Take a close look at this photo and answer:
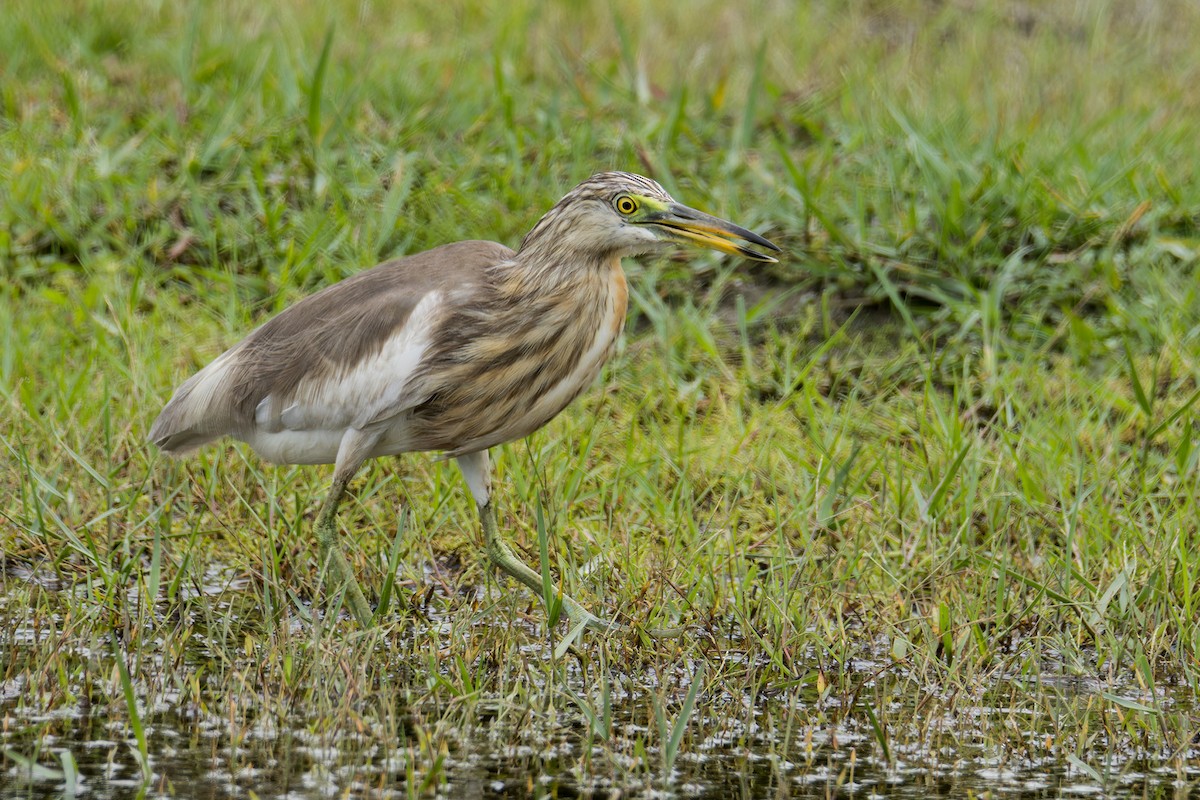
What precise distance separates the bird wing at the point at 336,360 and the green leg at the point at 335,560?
0.20 m

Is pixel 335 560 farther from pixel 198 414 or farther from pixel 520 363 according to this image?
pixel 520 363

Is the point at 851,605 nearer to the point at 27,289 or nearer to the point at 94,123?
the point at 27,289

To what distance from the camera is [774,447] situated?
5.58 m

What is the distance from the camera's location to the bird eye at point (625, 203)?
4.43m

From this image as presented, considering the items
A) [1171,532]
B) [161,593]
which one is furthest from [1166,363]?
[161,593]

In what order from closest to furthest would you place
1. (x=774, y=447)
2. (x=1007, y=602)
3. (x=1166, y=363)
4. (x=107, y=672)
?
(x=107, y=672) < (x=1007, y=602) < (x=774, y=447) < (x=1166, y=363)

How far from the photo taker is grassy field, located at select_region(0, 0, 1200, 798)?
3.83 metres

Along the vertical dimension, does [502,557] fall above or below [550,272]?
below

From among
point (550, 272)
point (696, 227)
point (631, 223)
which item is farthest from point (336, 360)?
point (696, 227)

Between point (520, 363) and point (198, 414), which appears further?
point (198, 414)

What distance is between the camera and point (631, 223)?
445 centimetres

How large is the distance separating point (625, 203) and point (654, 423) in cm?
135

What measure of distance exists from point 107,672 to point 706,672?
148cm

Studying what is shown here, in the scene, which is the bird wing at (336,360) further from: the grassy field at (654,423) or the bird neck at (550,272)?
the grassy field at (654,423)
